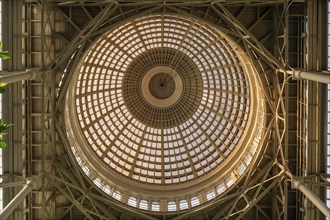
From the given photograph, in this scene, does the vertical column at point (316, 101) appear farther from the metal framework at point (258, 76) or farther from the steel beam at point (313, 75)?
the steel beam at point (313, 75)

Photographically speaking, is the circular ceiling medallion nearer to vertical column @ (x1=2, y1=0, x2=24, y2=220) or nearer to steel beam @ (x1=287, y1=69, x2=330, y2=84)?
steel beam @ (x1=287, y1=69, x2=330, y2=84)

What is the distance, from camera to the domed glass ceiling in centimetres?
2967

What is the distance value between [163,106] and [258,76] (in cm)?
1214

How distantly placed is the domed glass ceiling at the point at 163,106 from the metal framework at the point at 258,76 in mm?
3646

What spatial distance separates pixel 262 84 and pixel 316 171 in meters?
6.00

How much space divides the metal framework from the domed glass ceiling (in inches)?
144

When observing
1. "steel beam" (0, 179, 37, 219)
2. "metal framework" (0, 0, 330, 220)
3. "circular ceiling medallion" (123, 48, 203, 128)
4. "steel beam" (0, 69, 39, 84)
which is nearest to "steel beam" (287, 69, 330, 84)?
"metal framework" (0, 0, 330, 220)

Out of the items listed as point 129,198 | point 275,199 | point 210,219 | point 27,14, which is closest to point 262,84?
point 275,199

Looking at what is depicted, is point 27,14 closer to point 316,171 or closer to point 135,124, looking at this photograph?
point 135,124

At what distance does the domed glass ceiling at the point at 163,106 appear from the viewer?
97.3 feet

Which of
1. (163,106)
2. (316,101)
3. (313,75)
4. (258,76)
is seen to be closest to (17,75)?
(313,75)

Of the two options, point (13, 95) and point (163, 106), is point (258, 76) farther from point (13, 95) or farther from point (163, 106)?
point (13, 95)

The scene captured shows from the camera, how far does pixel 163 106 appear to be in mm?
34219

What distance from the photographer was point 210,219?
2642 cm
